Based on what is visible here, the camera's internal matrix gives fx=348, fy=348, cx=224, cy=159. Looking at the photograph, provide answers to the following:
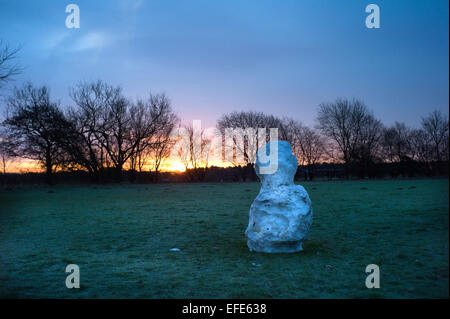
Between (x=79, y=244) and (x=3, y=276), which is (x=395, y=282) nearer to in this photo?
(x=3, y=276)

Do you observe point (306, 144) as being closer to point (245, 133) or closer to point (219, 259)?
point (245, 133)

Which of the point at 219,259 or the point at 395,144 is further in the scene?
the point at 395,144

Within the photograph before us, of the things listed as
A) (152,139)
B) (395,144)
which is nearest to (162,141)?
(152,139)

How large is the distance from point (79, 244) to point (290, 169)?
6011 mm

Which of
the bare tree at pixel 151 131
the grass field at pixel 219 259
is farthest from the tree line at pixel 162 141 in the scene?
the grass field at pixel 219 259

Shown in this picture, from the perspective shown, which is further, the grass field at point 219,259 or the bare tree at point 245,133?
the bare tree at point 245,133

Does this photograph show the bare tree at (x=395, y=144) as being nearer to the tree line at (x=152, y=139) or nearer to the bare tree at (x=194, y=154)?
the tree line at (x=152, y=139)

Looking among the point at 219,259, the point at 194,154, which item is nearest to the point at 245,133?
the point at 194,154

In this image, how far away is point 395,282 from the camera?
221 inches

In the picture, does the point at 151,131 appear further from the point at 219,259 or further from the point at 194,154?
the point at 219,259

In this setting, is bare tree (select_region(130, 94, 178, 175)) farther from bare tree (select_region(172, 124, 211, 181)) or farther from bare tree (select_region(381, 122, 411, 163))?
bare tree (select_region(381, 122, 411, 163))

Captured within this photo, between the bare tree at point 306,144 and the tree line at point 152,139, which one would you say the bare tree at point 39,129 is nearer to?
the tree line at point 152,139

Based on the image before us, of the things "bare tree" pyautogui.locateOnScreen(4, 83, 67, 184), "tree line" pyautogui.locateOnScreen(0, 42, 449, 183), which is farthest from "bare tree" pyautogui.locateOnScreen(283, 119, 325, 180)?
"bare tree" pyautogui.locateOnScreen(4, 83, 67, 184)
